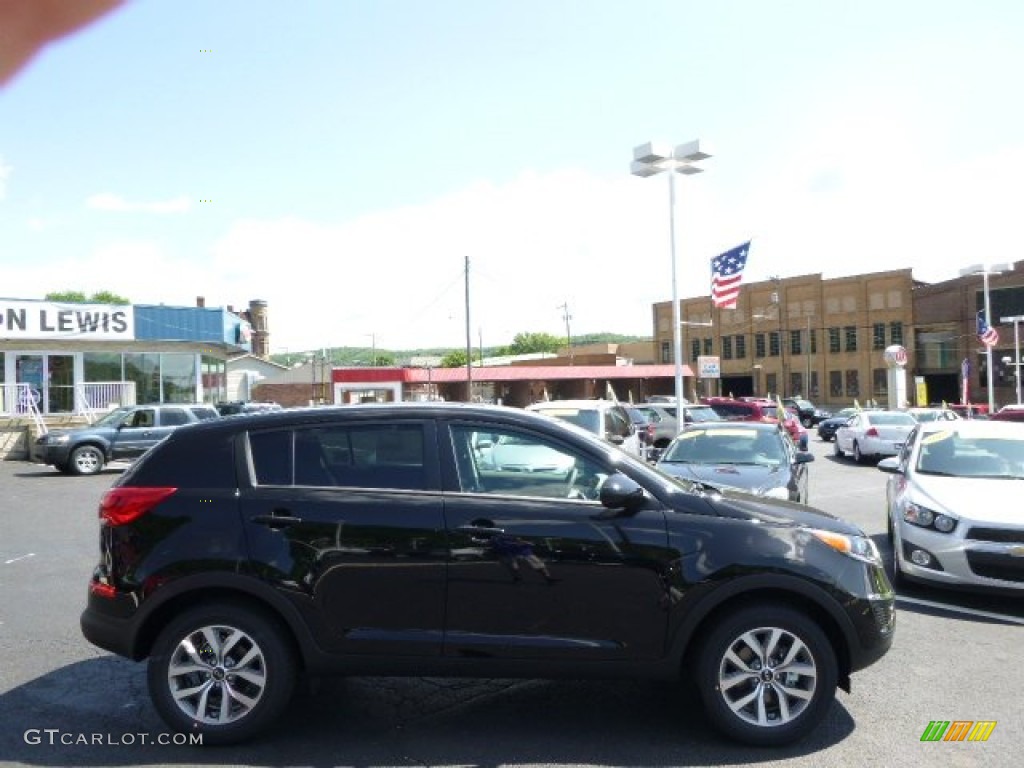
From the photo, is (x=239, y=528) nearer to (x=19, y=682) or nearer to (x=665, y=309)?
(x=19, y=682)

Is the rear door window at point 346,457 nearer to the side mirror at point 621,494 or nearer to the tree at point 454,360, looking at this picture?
the side mirror at point 621,494

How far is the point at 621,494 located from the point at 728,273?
52.9ft

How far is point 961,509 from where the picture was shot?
7.38m

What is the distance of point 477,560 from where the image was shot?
4.50 m

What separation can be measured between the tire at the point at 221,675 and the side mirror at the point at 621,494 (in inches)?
72.2

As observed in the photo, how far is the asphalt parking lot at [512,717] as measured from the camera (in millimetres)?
4340

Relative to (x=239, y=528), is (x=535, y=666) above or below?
below

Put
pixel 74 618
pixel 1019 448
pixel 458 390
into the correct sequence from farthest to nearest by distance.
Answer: pixel 458 390, pixel 1019 448, pixel 74 618

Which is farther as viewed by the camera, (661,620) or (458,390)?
(458,390)

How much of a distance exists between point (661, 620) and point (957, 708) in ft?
6.25

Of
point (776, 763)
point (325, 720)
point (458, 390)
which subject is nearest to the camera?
point (776, 763)

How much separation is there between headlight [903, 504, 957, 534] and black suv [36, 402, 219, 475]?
53.6 feet

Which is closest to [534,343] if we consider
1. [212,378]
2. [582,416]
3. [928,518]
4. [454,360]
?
[454,360]

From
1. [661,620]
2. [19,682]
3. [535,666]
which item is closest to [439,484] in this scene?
[535,666]
